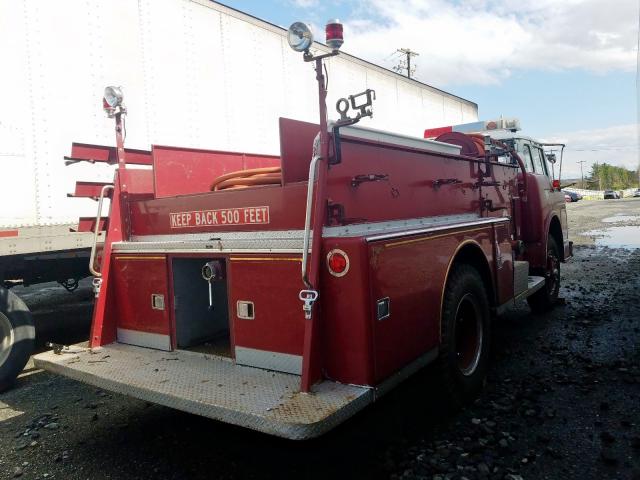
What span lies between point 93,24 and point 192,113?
133 cm

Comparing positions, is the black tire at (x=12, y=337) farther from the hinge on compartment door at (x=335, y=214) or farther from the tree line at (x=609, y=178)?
the tree line at (x=609, y=178)

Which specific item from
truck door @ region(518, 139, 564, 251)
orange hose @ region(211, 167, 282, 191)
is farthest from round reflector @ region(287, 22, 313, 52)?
truck door @ region(518, 139, 564, 251)

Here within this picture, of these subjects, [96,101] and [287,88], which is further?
[287,88]

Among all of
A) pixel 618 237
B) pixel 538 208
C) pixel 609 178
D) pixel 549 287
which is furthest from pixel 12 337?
pixel 609 178

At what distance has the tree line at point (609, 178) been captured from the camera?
103 metres

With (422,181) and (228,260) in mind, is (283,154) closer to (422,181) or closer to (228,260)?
(228,260)

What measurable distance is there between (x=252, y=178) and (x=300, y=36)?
4.04 ft

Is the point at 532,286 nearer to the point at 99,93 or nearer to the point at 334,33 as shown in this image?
the point at 334,33

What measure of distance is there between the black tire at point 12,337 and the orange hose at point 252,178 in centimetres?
229

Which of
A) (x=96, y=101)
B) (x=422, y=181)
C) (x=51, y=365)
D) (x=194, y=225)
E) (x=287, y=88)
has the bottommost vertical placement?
(x=51, y=365)

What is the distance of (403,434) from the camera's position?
11.0 ft

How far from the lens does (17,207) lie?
4.57m

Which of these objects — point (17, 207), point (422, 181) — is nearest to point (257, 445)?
point (422, 181)

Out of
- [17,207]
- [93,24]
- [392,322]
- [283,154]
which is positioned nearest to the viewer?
[392,322]
